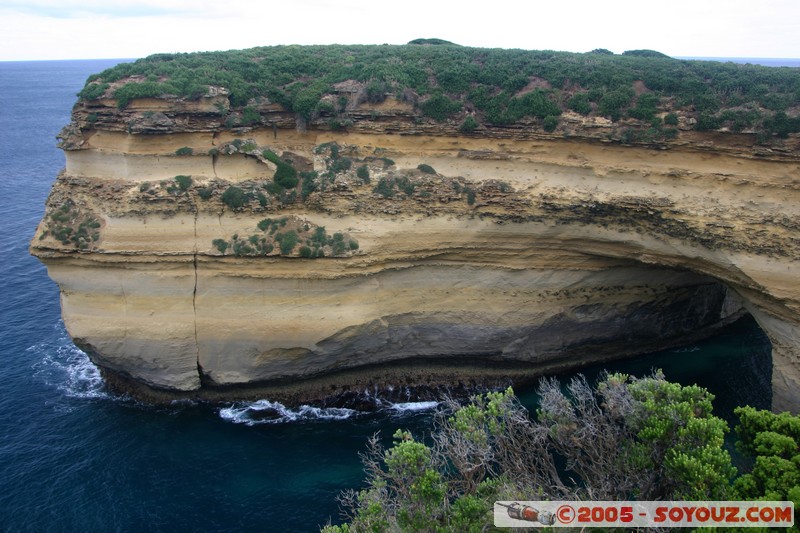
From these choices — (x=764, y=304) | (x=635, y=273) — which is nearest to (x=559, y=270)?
(x=635, y=273)

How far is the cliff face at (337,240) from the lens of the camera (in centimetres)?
2519

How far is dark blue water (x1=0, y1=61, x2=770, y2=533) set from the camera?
67.7 feet

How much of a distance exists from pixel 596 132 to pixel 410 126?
8.54 meters

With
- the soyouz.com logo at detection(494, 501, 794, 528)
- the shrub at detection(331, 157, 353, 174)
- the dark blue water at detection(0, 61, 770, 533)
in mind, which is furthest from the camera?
the shrub at detection(331, 157, 353, 174)

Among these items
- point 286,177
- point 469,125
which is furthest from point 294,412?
point 469,125

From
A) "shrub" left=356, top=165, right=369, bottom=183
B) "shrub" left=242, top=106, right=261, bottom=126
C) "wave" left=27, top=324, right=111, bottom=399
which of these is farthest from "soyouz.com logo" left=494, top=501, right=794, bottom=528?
"wave" left=27, top=324, right=111, bottom=399

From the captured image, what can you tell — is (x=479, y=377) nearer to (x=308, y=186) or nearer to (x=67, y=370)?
(x=308, y=186)

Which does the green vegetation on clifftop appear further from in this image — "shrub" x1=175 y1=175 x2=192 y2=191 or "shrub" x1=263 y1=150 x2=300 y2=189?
"shrub" x1=175 y1=175 x2=192 y2=191

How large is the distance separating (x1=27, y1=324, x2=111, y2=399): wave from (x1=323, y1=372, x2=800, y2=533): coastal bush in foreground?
59.6ft

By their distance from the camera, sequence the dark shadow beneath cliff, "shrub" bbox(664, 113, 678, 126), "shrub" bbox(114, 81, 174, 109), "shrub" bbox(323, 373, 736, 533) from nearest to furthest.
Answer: "shrub" bbox(323, 373, 736, 533) < "shrub" bbox(664, 113, 678, 126) < "shrub" bbox(114, 81, 174, 109) < the dark shadow beneath cliff

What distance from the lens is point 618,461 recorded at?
51.0ft

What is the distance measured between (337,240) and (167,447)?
11390 mm

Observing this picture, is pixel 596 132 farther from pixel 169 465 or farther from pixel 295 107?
pixel 169 465

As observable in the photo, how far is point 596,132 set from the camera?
2484cm
